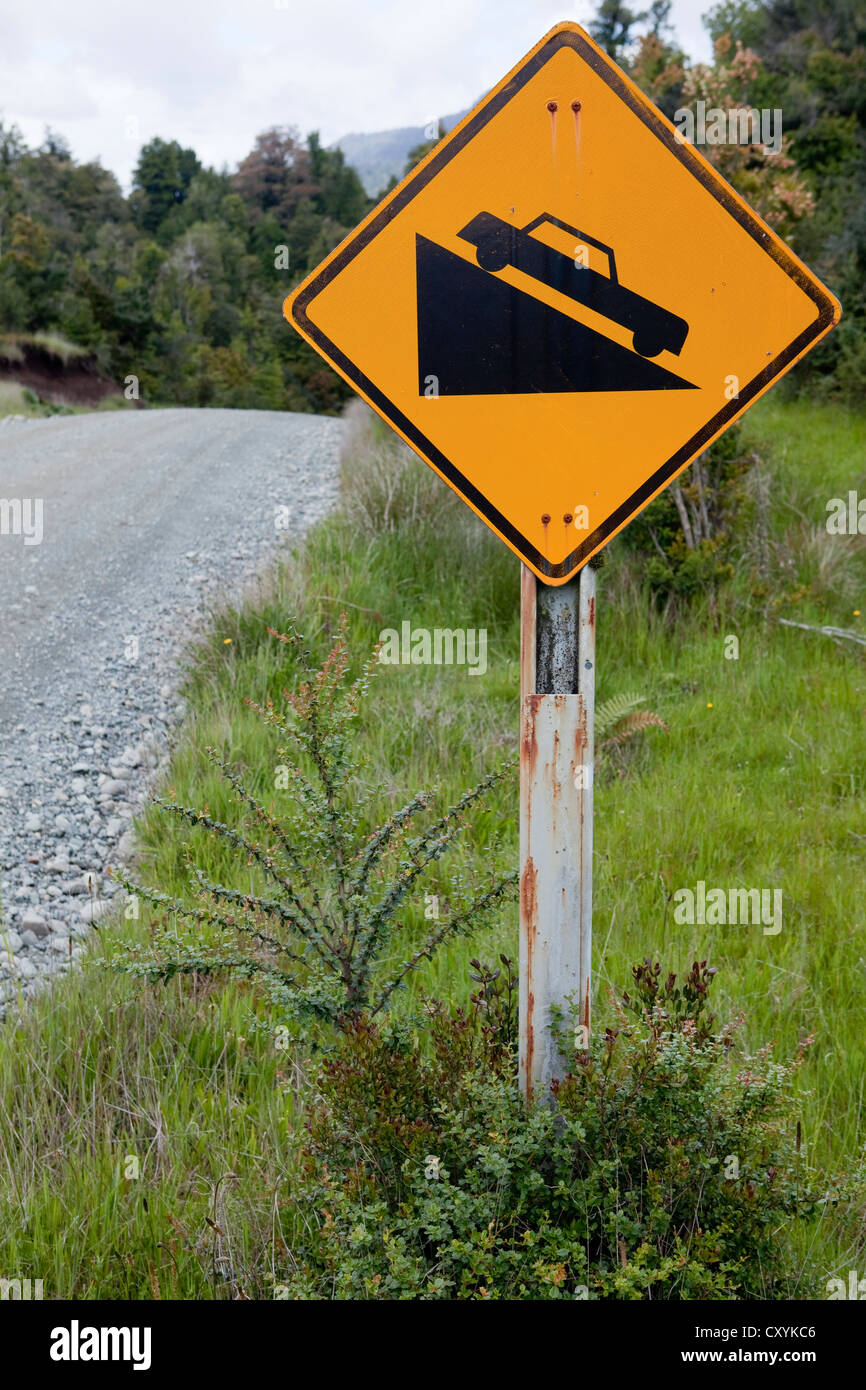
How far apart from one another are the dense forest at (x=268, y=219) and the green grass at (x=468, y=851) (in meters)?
2.05

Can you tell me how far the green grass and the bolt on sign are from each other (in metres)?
1.03

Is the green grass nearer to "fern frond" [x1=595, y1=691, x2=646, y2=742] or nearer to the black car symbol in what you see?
"fern frond" [x1=595, y1=691, x2=646, y2=742]

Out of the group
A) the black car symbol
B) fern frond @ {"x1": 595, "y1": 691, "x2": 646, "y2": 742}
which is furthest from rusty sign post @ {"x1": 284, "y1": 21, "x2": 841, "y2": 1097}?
fern frond @ {"x1": 595, "y1": 691, "x2": 646, "y2": 742}

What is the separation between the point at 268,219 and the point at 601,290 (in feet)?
190

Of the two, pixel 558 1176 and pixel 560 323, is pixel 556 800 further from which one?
pixel 560 323

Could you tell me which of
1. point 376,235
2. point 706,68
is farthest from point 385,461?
point 376,235

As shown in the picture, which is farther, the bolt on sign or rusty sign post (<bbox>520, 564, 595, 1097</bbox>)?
rusty sign post (<bbox>520, 564, 595, 1097</bbox>)

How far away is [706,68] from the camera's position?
25.6 feet

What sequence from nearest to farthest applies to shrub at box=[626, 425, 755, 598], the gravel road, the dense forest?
the gravel road → shrub at box=[626, 425, 755, 598] → the dense forest

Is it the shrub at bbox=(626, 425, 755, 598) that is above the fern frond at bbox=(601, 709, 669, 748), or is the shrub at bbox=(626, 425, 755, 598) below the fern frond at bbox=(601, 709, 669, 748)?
above

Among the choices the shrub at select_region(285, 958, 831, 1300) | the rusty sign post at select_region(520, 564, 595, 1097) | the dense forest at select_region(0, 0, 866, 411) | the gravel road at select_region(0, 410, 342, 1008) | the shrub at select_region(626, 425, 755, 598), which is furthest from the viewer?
the dense forest at select_region(0, 0, 866, 411)

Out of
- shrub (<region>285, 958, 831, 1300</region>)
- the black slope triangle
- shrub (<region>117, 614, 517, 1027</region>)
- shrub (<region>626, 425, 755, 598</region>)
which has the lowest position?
shrub (<region>285, 958, 831, 1300</region>)

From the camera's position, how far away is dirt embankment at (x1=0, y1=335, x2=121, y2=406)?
25312 mm

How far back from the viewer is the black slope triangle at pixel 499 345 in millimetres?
1797
